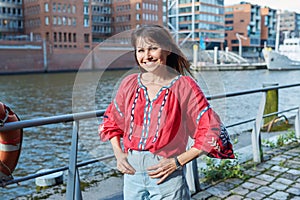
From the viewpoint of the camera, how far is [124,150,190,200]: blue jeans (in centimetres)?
174

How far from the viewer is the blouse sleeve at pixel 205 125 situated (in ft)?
5.43

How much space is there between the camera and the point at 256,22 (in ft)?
310

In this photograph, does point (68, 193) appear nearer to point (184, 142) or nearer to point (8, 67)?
point (184, 142)

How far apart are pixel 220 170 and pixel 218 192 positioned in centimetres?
44

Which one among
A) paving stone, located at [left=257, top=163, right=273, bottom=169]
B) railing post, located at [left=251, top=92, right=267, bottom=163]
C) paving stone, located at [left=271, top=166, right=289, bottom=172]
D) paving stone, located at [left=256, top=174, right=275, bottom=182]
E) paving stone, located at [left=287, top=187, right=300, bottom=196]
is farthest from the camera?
railing post, located at [left=251, top=92, right=267, bottom=163]

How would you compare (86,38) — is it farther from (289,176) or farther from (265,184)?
(265,184)

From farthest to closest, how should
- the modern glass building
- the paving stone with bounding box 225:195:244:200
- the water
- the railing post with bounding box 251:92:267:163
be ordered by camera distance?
1. the railing post with bounding box 251:92:267:163
2. the paving stone with bounding box 225:195:244:200
3. the modern glass building
4. the water

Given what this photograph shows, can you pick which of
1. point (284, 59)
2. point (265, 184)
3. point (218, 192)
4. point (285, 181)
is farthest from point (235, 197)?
point (284, 59)

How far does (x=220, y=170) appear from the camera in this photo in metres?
3.82

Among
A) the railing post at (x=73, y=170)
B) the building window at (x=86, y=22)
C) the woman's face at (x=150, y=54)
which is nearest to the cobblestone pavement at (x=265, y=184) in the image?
the railing post at (x=73, y=170)

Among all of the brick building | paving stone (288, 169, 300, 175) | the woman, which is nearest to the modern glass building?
the woman

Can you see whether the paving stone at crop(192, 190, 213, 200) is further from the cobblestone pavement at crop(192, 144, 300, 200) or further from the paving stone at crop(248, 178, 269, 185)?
the paving stone at crop(248, 178, 269, 185)

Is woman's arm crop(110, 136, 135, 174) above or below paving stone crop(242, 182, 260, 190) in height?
above

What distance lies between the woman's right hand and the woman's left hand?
0.35 ft
